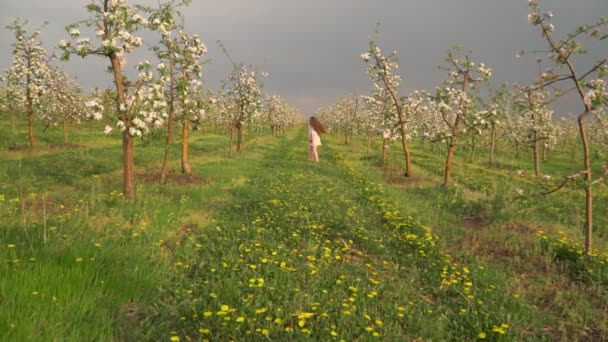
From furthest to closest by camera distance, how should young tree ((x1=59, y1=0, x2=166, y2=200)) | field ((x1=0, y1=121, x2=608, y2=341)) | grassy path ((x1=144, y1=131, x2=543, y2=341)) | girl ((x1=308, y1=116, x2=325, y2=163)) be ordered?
girl ((x1=308, y1=116, x2=325, y2=163)), young tree ((x1=59, y1=0, x2=166, y2=200)), grassy path ((x1=144, y1=131, x2=543, y2=341)), field ((x1=0, y1=121, x2=608, y2=341))

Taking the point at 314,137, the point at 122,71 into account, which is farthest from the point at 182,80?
the point at 314,137

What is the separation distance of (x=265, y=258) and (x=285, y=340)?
9.10 feet

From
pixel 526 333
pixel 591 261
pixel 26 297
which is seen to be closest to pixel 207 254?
pixel 26 297

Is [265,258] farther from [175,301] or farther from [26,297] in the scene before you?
[26,297]

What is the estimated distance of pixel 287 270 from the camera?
7.16 metres

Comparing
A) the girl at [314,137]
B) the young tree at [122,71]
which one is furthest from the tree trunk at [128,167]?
the girl at [314,137]

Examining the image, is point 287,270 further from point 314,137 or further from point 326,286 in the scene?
point 314,137

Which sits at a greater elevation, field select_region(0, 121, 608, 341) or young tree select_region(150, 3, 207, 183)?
young tree select_region(150, 3, 207, 183)

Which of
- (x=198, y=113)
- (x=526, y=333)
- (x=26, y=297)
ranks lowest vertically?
(x=526, y=333)

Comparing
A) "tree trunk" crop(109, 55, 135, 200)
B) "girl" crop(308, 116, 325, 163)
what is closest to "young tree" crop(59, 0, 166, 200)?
"tree trunk" crop(109, 55, 135, 200)

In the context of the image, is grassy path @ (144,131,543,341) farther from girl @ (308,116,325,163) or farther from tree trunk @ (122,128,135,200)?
girl @ (308,116,325,163)

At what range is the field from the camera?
5.08 m

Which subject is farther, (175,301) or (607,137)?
(607,137)

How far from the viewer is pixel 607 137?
46781 mm
